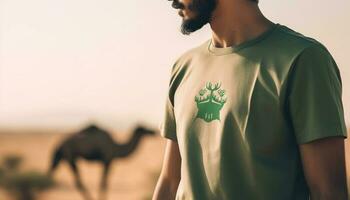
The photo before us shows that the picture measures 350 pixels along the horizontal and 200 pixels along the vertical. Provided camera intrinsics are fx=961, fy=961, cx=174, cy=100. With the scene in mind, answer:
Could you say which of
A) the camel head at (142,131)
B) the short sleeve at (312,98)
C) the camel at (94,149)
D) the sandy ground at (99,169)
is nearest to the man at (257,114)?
the short sleeve at (312,98)

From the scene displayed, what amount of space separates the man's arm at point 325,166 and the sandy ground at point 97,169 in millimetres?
14997

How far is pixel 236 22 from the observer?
2.46 meters

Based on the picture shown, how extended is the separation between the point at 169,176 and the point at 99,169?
29.3 metres

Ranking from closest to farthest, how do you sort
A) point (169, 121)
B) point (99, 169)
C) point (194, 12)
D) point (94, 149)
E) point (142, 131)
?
point (194, 12) → point (169, 121) → point (142, 131) → point (94, 149) → point (99, 169)

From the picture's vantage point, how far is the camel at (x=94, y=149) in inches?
639

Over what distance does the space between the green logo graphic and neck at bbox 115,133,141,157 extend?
546 inches

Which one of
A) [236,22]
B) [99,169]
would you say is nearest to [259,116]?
[236,22]

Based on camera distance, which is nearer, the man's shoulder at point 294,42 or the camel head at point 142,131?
the man's shoulder at point 294,42

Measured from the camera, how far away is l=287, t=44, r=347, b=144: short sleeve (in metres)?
2.23

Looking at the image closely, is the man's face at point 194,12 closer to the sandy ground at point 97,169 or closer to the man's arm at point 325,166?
the man's arm at point 325,166

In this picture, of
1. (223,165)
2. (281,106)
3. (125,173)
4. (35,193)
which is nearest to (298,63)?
(281,106)

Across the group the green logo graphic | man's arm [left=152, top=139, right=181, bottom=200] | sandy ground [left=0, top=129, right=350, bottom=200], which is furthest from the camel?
the green logo graphic

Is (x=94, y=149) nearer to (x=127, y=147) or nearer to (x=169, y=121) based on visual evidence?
(x=127, y=147)

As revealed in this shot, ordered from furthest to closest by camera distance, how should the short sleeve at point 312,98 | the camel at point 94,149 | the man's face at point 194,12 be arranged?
the camel at point 94,149 < the man's face at point 194,12 < the short sleeve at point 312,98
